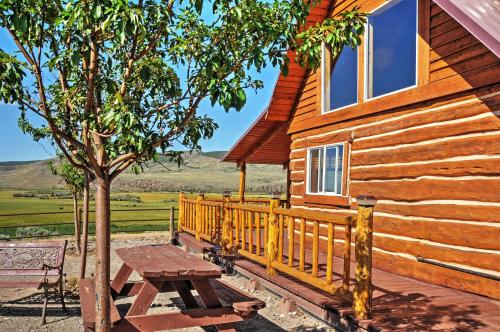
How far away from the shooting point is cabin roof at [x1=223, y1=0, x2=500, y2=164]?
496cm

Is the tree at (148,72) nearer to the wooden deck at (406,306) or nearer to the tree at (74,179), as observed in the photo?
the wooden deck at (406,306)

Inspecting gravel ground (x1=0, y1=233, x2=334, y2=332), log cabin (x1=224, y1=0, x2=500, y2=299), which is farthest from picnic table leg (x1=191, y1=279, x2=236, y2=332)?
log cabin (x1=224, y1=0, x2=500, y2=299)

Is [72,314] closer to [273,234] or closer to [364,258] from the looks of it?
[273,234]

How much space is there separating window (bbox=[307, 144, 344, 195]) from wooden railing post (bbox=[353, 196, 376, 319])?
418cm

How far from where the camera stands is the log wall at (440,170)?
5.76 meters

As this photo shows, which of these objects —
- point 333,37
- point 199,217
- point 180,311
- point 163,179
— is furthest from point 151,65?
point 163,179

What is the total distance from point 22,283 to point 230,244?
4109 mm

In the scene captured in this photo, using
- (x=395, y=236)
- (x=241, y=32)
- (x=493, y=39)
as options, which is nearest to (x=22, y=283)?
(x=241, y=32)

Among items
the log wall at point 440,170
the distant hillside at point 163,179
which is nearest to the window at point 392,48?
the log wall at point 440,170

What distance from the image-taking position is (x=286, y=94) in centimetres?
1079

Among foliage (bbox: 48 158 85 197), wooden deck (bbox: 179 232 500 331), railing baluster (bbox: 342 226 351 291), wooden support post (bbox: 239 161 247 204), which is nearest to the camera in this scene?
wooden deck (bbox: 179 232 500 331)

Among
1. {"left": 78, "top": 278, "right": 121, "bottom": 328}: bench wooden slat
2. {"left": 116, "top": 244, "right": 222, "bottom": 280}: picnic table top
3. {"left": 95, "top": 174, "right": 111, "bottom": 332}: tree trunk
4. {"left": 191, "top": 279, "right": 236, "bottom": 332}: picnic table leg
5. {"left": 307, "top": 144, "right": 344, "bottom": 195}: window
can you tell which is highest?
{"left": 307, "top": 144, "right": 344, "bottom": 195}: window

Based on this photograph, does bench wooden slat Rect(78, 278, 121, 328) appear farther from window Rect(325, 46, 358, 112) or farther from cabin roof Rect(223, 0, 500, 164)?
window Rect(325, 46, 358, 112)

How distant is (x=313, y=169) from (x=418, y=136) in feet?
11.5
